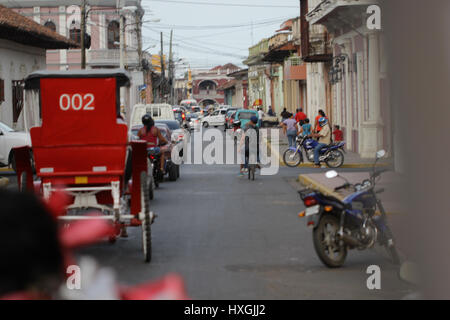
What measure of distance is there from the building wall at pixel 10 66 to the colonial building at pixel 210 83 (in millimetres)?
137116

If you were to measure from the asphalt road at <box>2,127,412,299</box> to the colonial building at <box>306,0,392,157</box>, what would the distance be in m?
10.4

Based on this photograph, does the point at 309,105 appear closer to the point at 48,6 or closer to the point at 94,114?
the point at 48,6

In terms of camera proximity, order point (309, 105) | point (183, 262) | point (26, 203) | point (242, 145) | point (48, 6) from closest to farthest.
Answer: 1. point (26, 203)
2. point (183, 262)
3. point (242, 145)
4. point (309, 105)
5. point (48, 6)

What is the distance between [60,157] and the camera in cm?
958

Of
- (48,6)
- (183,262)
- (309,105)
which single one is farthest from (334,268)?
(48,6)

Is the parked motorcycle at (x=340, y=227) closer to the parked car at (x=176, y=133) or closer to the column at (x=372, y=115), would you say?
the parked car at (x=176, y=133)

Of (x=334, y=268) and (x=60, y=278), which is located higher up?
(x=60, y=278)

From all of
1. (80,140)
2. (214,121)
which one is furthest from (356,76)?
(214,121)

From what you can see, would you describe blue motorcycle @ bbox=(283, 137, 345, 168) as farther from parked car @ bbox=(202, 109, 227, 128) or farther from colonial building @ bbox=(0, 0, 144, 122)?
parked car @ bbox=(202, 109, 227, 128)

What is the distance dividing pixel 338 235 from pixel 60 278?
25.5 feet

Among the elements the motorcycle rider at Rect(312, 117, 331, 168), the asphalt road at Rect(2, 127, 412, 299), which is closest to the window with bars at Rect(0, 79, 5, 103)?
the motorcycle rider at Rect(312, 117, 331, 168)
